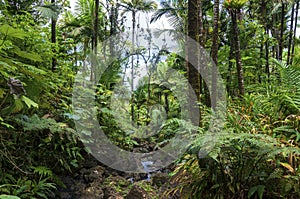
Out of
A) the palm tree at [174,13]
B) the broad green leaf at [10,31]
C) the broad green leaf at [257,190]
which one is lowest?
the broad green leaf at [257,190]

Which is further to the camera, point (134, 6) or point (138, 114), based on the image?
point (134, 6)

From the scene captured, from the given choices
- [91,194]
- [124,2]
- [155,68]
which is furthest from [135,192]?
[124,2]

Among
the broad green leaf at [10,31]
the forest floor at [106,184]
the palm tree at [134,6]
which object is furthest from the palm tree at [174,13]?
the broad green leaf at [10,31]

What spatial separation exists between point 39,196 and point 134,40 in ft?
22.0

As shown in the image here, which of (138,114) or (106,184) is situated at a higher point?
(138,114)

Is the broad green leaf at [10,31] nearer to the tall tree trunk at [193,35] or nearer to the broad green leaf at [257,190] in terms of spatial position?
the broad green leaf at [257,190]

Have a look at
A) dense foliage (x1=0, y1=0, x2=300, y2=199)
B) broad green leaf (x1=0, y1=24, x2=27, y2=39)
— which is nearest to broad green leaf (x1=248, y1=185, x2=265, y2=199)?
dense foliage (x1=0, y1=0, x2=300, y2=199)

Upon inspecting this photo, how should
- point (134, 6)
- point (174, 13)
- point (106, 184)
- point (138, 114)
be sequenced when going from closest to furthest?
point (106, 184) < point (138, 114) < point (134, 6) < point (174, 13)

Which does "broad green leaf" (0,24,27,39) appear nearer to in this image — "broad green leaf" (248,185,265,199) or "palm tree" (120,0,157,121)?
"broad green leaf" (248,185,265,199)

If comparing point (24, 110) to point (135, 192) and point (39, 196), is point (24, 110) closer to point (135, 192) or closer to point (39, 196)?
point (39, 196)

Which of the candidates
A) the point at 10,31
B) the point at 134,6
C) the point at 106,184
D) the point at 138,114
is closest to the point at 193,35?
the point at 106,184

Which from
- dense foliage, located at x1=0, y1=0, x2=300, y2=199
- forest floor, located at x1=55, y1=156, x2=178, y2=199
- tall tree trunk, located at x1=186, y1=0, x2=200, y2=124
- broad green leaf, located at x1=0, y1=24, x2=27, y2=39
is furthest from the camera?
tall tree trunk, located at x1=186, y1=0, x2=200, y2=124

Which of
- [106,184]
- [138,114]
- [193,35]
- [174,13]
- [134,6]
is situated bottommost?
[106,184]

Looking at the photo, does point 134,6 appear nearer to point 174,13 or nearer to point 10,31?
point 174,13
